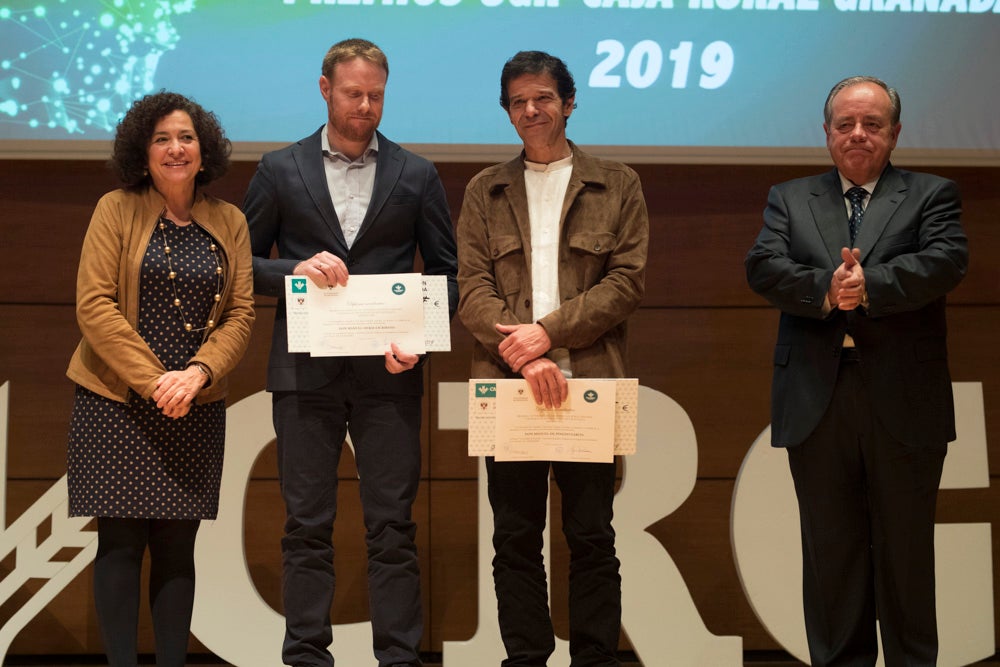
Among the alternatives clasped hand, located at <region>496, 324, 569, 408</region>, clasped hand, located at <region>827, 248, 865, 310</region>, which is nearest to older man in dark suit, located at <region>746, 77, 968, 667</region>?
clasped hand, located at <region>827, 248, 865, 310</region>

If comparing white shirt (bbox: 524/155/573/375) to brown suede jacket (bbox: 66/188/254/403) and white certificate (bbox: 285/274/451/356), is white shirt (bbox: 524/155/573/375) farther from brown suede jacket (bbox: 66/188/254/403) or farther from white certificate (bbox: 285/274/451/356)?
brown suede jacket (bbox: 66/188/254/403)

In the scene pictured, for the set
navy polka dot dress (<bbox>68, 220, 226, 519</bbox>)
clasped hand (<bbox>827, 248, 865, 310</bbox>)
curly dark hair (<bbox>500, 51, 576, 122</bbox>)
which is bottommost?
navy polka dot dress (<bbox>68, 220, 226, 519</bbox>)

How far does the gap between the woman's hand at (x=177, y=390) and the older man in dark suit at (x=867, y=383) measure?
1.46 meters

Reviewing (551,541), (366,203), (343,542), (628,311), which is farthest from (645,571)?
(366,203)

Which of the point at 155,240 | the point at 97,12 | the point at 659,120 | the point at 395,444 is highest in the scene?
the point at 97,12

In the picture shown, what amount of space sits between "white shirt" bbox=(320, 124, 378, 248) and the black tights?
0.87 m

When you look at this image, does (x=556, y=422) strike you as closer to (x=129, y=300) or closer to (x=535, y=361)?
(x=535, y=361)

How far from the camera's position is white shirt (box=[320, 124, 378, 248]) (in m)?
2.78

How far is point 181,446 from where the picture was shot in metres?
2.62

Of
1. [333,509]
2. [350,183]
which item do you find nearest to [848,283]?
[350,183]

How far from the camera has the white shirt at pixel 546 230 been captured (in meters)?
2.70

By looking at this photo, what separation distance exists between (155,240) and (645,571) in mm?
2127

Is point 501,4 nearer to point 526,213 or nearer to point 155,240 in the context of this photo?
point 526,213

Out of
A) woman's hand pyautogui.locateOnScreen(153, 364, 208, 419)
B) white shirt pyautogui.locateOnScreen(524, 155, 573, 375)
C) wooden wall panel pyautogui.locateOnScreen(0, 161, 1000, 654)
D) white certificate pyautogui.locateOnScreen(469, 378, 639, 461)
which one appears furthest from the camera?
wooden wall panel pyautogui.locateOnScreen(0, 161, 1000, 654)
